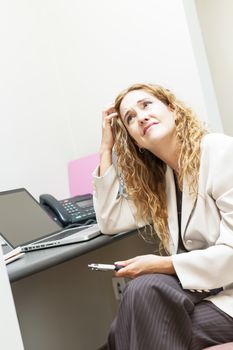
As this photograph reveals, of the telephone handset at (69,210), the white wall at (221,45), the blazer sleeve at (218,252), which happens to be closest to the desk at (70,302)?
the telephone handset at (69,210)

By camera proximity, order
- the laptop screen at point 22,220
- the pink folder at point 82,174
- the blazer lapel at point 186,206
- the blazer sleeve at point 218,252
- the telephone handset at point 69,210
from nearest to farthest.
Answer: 1. the blazer sleeve at point 218,252
2. the blazer lapel at point 186,206
3. the laptop screen at point 22,220
4. the telephone handset at point 69,210
5. the pink folder at point 82,174

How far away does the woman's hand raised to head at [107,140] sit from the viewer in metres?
1.54

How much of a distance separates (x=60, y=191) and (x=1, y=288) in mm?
1474

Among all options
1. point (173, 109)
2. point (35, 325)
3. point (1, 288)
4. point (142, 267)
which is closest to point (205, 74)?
point (173, 109)

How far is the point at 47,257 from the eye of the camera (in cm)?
119

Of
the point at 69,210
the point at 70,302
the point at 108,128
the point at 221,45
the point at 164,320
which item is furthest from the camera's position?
the point at 221,45

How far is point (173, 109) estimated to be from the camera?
1431 mm

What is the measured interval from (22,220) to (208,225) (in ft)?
2.38

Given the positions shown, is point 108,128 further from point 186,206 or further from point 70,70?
point 70,70

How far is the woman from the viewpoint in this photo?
1.07m

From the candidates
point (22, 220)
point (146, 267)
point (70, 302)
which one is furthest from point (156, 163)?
Answer: point (70, 302)

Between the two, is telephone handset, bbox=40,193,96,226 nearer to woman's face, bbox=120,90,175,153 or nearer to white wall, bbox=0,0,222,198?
white wall, bbox=0,0,222,198

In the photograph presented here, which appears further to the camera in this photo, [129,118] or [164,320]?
[129,118]

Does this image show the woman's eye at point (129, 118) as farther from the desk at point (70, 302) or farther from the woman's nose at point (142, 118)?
the desk at point (70, 302)
